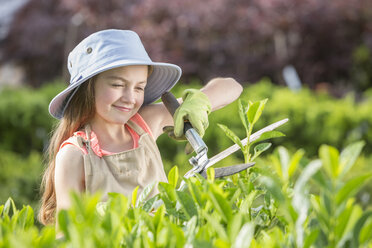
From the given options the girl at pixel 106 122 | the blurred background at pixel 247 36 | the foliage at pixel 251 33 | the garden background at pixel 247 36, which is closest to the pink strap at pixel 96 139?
the girl at pixel 106 122

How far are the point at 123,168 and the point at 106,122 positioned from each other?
200mm

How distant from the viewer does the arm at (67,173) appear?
1.76 m

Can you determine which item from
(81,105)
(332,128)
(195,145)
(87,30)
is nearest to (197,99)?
(195,145)

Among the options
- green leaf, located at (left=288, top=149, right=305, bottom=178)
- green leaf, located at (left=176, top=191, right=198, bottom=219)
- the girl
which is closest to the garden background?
the girl

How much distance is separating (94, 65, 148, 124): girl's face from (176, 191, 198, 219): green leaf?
82cm

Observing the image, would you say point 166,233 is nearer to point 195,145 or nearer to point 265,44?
point 195,145

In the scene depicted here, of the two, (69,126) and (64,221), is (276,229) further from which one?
(69,126)

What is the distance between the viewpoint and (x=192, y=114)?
1.82 m

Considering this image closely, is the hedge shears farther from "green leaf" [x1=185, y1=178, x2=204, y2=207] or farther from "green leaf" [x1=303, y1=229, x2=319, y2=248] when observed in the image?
"green leaf" [x1=303, y1=229, x2=319, y2=248]

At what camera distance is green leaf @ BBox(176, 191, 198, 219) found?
1.11 meters

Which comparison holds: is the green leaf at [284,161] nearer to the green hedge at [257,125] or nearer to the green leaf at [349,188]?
the green leaf at [349,188]

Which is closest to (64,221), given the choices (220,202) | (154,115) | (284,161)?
(220,202)

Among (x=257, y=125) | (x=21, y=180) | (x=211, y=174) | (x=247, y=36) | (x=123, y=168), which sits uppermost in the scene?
(x=211, y=174)

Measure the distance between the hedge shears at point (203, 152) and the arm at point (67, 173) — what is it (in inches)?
14.3
